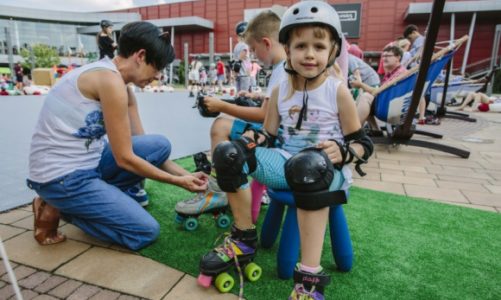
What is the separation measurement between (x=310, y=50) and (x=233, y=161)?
0.64 meters

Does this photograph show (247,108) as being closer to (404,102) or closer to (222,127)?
(222,127)

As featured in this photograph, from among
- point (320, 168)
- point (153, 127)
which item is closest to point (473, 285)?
point (320, 168)

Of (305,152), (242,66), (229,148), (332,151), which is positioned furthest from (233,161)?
(242,66)

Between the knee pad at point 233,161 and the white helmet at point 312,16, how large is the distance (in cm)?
59

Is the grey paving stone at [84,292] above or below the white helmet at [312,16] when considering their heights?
below

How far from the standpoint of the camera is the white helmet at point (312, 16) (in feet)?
4.79

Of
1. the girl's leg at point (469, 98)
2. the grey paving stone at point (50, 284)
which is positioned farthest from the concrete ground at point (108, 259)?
the girl's leg at point (469, 98)

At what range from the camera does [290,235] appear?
4.83 feet

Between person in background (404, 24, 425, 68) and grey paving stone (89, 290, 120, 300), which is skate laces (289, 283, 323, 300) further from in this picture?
person in background (404, 24, 425, 68)

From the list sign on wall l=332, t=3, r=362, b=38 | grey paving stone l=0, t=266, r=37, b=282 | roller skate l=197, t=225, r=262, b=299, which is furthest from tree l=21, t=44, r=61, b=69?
roller skate l=197, t=225, r=262, b=299

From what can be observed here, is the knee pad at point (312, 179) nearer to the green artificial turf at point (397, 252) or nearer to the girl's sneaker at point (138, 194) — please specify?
the green artificial turf at point (397, 252)

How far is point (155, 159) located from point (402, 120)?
3.41 m

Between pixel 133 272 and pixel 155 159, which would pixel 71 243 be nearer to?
pixel 133 272

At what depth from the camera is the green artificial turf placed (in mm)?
1485
